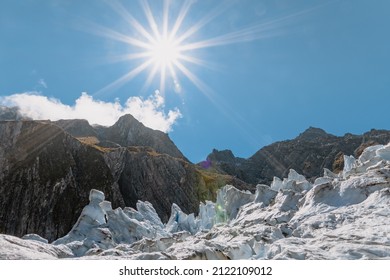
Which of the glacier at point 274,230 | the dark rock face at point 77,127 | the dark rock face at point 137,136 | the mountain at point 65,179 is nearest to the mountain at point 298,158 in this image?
the dark rock face at point 137,136

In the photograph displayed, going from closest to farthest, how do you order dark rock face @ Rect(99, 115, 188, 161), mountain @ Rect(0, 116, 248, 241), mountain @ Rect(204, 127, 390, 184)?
mountain @ Rect(0, 116, 248, 241) < mountain @ Rect(204, 127, 390, 184) < dark rock face @ Rect(99, 115, 188, 161)

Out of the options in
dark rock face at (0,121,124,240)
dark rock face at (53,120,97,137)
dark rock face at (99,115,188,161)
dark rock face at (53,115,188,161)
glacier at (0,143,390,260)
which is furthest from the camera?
dark rock face at (53,120,97,137)

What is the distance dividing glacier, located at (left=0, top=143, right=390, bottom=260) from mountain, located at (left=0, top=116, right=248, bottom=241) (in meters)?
33.0

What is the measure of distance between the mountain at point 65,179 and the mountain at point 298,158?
186 feet

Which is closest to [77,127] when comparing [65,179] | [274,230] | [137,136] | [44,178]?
[137,136]

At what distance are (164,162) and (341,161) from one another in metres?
54.7

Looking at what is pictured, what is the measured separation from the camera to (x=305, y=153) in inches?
6718

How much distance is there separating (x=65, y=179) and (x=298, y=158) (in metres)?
115

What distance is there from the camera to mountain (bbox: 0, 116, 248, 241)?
74.7 metres

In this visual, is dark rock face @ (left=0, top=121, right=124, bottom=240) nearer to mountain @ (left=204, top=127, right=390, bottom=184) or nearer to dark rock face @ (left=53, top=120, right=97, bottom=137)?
mountain @ (left=204, top=127, right=390, bottom=184)

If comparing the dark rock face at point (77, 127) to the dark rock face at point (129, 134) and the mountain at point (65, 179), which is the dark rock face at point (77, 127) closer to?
the dark rock face at point (129, 134)

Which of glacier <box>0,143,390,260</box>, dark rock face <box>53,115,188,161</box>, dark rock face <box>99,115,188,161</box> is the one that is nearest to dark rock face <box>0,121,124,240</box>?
glacier <box>0,143,390,260</box>

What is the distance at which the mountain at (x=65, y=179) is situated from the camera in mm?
74688
